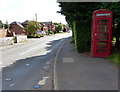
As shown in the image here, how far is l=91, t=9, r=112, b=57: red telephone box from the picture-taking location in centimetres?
1050

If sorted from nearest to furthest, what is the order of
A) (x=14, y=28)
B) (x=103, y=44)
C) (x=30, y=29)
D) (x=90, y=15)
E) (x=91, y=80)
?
(x=91, y=80), (x=103, y=44), (x=90, y=15), (x=30, y=29), (x=14, y=28)

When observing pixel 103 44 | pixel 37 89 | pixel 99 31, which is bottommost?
pixel 37 89

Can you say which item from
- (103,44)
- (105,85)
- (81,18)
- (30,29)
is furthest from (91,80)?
(30,29)

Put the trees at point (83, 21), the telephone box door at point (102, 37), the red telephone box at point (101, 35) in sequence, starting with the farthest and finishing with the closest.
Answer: the trees at point (83, 21)
the telephone box door at point (102, 37)
the red telephone box at point (101, 35)

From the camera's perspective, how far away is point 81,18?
42.3ft

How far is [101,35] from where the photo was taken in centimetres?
1077

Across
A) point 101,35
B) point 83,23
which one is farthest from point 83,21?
A: point 101,35

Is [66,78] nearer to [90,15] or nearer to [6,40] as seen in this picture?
[90,15]

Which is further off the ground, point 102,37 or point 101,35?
point 101,35

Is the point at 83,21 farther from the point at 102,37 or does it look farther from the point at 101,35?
the point at 102,37

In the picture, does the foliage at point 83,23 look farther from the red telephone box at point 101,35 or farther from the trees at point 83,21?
the red telephone box at point 101,35

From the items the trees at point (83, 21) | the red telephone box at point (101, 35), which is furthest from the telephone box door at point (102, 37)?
the trees at point (83, 21)

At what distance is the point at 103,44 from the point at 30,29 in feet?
116

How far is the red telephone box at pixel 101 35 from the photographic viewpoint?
10.5 m
